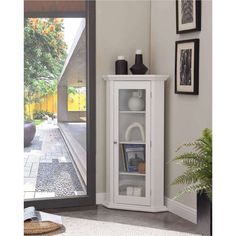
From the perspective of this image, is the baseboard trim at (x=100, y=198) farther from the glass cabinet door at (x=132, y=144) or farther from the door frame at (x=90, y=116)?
the glass cabinet door at (x=132, y=144)

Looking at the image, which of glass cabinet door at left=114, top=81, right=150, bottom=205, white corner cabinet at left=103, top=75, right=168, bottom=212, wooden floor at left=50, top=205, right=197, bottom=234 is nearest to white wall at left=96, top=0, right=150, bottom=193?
white corner cabinet at left=103, top=75, right=168, bottom=212

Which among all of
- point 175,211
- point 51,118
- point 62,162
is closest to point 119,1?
point 51,118

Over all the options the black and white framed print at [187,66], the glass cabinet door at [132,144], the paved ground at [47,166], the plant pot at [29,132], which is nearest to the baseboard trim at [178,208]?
the glass cabinet door at [132,144]

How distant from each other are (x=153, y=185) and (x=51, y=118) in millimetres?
1110

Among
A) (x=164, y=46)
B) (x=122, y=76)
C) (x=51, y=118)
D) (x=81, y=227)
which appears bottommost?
(x=81, y=227)

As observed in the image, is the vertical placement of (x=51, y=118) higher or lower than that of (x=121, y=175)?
higher

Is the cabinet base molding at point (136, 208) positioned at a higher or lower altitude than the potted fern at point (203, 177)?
lower

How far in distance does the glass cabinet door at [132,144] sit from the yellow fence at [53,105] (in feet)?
1.34

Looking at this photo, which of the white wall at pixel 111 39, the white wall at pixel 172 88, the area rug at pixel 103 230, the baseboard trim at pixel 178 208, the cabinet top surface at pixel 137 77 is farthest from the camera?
the white wall at pixel 111 39

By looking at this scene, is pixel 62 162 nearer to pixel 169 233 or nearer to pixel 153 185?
pixel 153 185

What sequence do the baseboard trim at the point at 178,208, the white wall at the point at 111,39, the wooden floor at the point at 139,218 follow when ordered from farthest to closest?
the white wall at the point at 111,39 → the baseboard trim at the point at 178,208 → the wooden floor at the point at 139,218

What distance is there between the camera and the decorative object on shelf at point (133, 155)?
444 centimetres

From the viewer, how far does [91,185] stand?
15.3 feet

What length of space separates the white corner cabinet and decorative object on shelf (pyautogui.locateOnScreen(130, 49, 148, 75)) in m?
0.16
